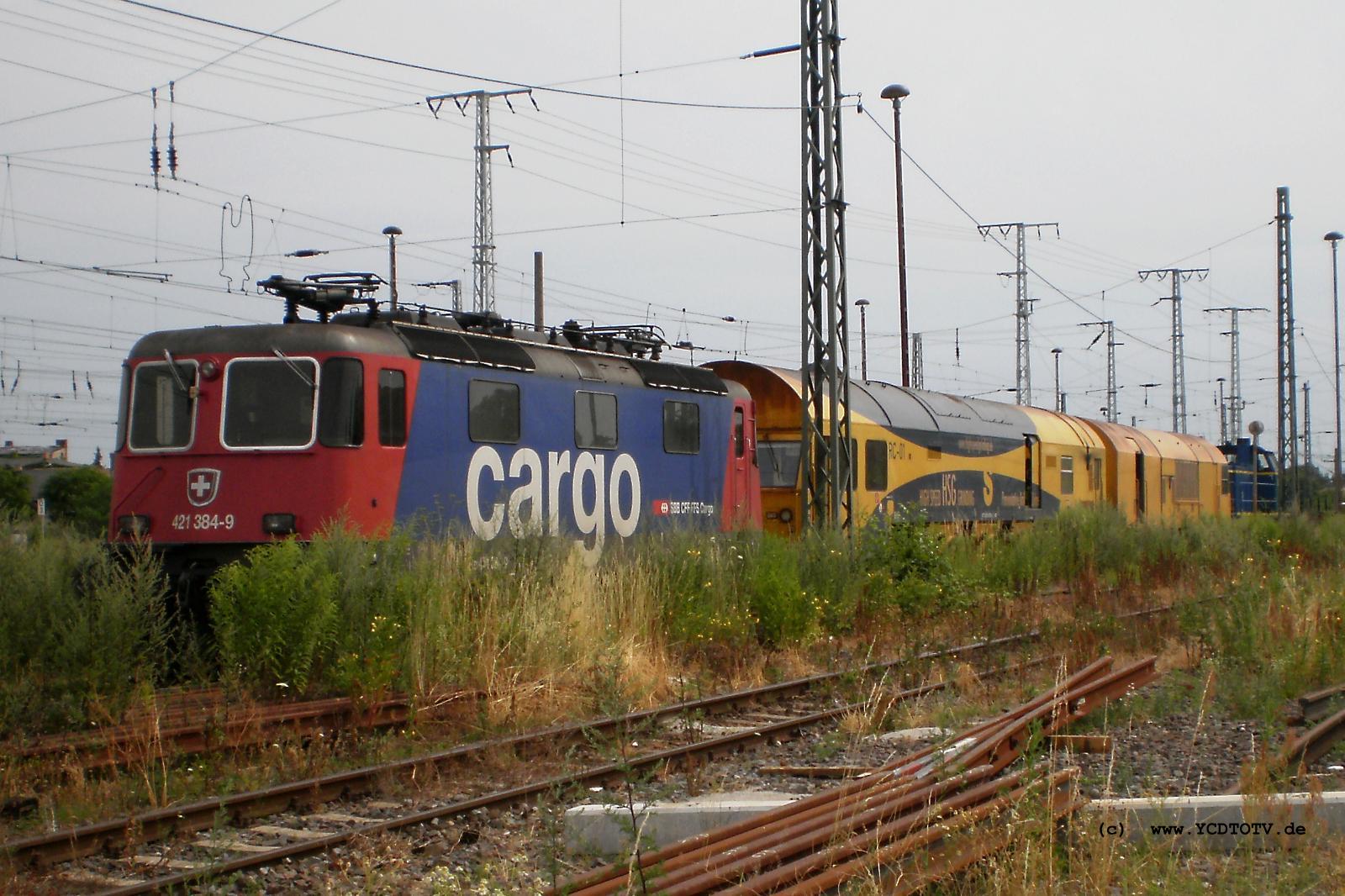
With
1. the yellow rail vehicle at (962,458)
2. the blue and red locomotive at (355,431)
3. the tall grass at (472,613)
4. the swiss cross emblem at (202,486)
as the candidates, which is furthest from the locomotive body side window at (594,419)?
the swiss cross emblem at (202,486)

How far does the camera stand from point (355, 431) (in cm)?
1186

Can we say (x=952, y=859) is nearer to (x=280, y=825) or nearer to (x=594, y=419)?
(x=280, y=825)

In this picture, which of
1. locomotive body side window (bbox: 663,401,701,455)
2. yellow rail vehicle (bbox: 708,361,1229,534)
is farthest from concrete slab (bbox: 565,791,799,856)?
yellow rail vehicle (bbox: 708,361,1229,534)

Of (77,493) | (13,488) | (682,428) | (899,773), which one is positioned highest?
→ (682,428)

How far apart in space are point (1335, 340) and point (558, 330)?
33.9 m

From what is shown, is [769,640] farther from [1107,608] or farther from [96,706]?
[96,706]

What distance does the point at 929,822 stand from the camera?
565 cm

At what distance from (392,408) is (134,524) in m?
2.60

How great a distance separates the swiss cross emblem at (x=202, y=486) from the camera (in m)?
11.9

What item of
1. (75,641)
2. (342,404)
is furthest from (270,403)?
(75,641)

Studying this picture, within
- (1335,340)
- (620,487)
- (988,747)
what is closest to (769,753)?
(988,747)

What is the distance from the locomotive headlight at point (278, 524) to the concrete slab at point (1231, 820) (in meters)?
7.79

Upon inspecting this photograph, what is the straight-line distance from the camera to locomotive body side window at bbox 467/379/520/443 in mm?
13211

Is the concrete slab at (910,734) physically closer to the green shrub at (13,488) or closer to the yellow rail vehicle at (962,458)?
the yellow rail vehicle at (962,458)
